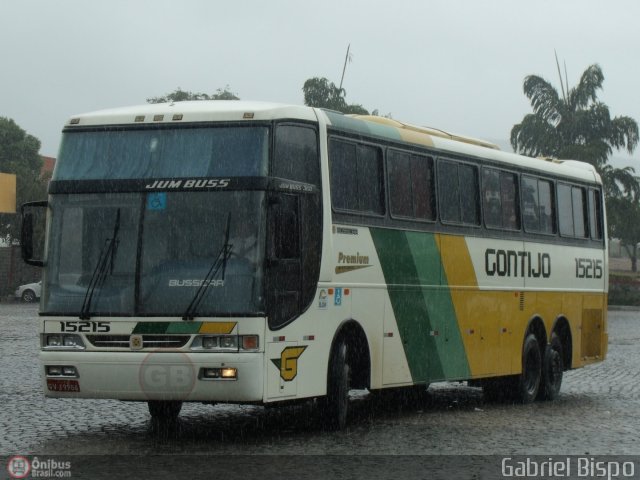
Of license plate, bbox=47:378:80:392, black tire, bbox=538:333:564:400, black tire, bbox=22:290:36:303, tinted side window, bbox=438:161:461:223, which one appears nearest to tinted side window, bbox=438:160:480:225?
tinted side window, bbox=438:161:461:223

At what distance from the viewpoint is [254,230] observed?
11797 millimetres

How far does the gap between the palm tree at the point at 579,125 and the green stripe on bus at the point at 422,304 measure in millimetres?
56266

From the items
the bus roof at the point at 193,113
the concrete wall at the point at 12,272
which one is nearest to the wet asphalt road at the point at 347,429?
the bus roof at the point at 193,113

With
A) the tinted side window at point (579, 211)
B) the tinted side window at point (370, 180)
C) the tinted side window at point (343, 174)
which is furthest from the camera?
the tinted side window at point (579, 211)

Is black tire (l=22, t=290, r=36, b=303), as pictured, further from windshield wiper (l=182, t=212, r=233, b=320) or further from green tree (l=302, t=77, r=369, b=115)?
windshield wiper (l=182, t=212, r=233, b=320)

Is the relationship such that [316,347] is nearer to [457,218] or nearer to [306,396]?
[306,396]

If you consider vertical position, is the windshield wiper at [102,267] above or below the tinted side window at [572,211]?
below

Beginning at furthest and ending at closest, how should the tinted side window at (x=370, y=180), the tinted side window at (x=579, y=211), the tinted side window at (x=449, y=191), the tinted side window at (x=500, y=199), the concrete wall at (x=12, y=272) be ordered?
the concrete wall at (x=12, y=272)
the tinted side window at (x=579, y=211)
the tinted side window at (x=500, y=199)
the tinted side window at (x=449, y=191)
the tinted side window at (x=370, y=180)

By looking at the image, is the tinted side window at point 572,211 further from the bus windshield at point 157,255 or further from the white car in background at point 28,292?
the white car in background at point 28,292

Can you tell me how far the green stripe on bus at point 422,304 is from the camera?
47.2 feet

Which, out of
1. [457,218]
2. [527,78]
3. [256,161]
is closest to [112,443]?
[256,161]

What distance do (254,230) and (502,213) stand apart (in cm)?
645

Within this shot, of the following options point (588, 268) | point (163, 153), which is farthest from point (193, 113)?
point (588, 268)

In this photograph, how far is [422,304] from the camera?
1510 cm
